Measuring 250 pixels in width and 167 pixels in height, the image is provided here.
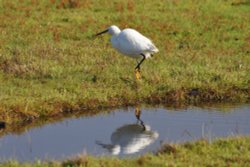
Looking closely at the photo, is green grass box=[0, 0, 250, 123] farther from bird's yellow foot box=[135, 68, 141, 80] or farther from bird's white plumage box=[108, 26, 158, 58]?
bird's white plumage box=[108, 26, 158, 58]

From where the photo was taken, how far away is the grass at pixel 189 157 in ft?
26.6

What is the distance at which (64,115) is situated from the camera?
1130cm

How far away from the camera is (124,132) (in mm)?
10523

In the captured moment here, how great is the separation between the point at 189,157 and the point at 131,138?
6.27ft

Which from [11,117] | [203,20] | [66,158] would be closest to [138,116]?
[11,117]

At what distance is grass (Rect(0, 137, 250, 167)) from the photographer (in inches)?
319

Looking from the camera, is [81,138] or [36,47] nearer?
[81,138]

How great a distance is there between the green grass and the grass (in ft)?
9.51

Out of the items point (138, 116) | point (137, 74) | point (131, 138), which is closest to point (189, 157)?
point (131, 138)

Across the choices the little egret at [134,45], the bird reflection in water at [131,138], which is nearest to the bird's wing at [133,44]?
the little egret at [134,45]

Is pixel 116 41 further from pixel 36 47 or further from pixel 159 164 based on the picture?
pixel 159 164

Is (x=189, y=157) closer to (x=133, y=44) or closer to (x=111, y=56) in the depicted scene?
(x=133, y=44)

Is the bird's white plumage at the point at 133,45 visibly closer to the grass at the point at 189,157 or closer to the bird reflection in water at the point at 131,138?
the bird reflection in water at the point at 131,138

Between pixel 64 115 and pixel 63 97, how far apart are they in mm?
445
